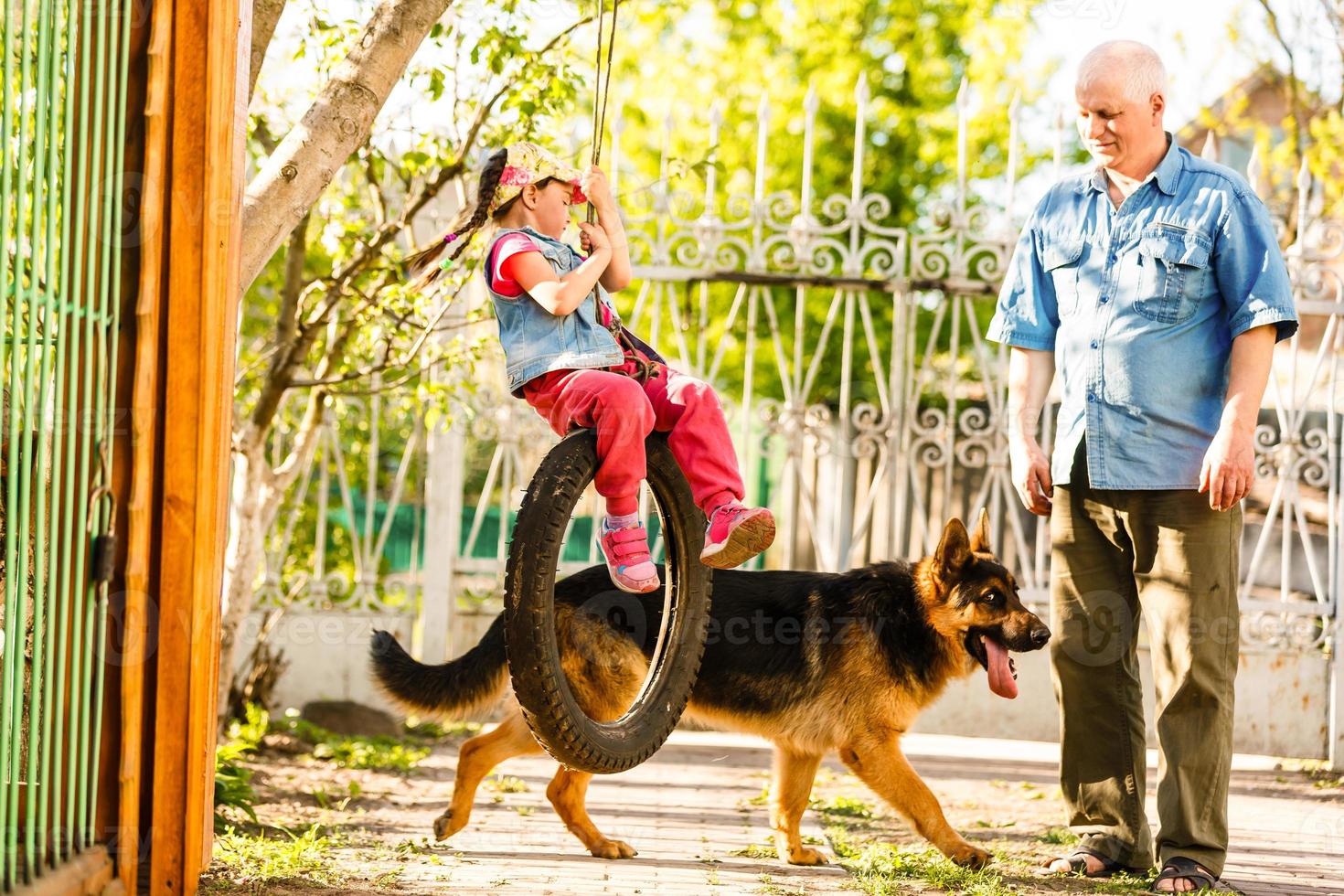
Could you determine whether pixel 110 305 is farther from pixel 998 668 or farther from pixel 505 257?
pixel 998 668

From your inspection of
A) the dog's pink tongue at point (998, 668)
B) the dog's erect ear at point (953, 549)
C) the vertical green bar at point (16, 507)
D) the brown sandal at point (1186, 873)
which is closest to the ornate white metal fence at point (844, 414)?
the dog's erect ear at point (953, 549)

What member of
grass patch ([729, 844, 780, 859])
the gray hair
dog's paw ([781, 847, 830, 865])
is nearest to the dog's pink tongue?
dog's paw ([781, 847, 830, 865])

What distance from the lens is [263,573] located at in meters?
7.99

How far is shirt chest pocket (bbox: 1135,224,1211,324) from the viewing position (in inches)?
170

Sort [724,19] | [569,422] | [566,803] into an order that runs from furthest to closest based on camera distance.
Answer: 1. [724,19]
2. [566,803]
3. [569,422]

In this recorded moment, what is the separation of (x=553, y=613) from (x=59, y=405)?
1324 mm

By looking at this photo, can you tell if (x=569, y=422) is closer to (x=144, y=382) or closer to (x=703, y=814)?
(x=144, y=382)

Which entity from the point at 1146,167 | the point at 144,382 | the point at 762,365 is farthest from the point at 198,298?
the point at 762,365

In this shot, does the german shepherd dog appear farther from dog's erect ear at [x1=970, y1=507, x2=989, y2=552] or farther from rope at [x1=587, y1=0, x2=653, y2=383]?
rope at [x1=587, y1=0, x2=653, y2=383]

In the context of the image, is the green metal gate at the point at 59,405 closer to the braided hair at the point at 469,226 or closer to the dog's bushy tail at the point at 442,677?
the braided hair at the point at 469,226

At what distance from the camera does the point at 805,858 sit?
5066 mm

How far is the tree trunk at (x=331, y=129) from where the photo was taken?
3.94 metres

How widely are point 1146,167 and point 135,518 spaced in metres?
3.45

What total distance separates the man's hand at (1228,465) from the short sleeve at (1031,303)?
816mm
